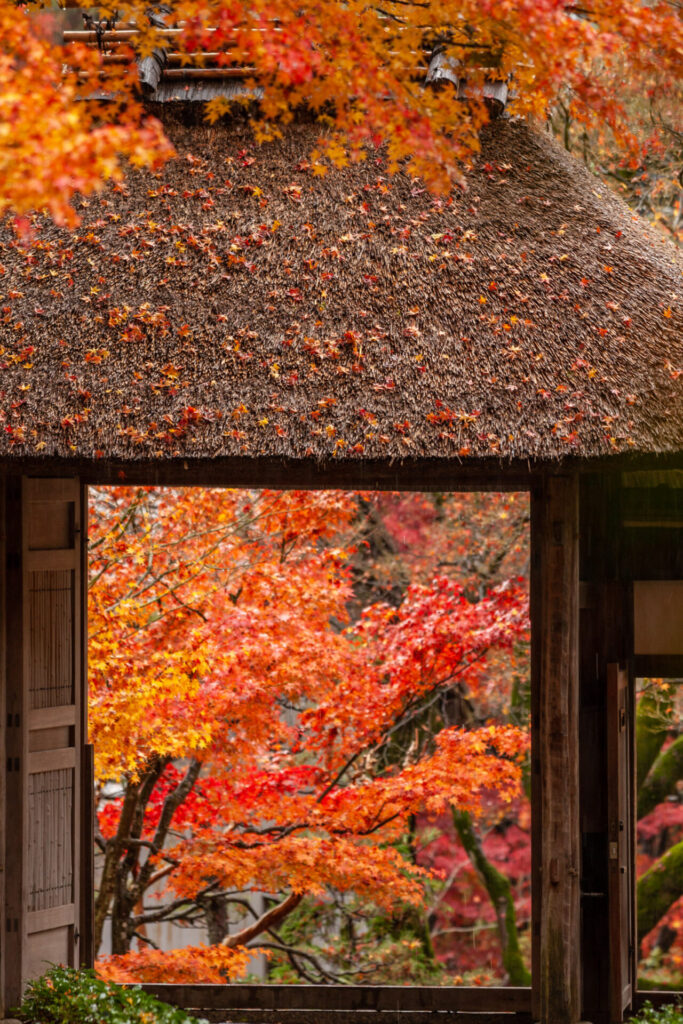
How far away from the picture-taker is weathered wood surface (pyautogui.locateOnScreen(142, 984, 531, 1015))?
6211 millimetres

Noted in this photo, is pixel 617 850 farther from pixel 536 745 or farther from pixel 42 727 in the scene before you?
pixel 42 727

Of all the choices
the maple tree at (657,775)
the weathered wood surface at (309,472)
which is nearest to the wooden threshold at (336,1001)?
the weathered wood surface at (309,472)

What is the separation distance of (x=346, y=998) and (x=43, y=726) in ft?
8.97

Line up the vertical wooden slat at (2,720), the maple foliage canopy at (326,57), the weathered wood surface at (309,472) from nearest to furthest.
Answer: the maple foliage canopy at (326,57)
the weathered wood surface at (309,472)
the vertical wooden slat at (2,720)

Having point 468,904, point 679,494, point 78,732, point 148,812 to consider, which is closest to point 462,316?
point 679,494

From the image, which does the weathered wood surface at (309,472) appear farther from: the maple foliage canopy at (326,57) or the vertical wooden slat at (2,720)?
the maple foliage canopy at (326,57)

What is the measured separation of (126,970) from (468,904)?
6.73 meters

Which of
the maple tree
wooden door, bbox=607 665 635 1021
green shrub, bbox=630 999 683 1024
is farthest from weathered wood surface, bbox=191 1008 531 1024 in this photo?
the maple tree

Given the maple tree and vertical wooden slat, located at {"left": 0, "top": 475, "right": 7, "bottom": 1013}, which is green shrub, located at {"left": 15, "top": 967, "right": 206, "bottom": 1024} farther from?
the maple tree

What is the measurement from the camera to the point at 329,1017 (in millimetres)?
6266

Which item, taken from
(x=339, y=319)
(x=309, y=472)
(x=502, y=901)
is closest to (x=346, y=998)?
(x=309, y=472)

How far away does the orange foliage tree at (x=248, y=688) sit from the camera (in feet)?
24.3

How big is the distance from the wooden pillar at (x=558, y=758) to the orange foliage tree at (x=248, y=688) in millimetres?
2621

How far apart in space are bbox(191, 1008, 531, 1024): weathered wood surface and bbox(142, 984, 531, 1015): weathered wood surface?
1.1 inches
